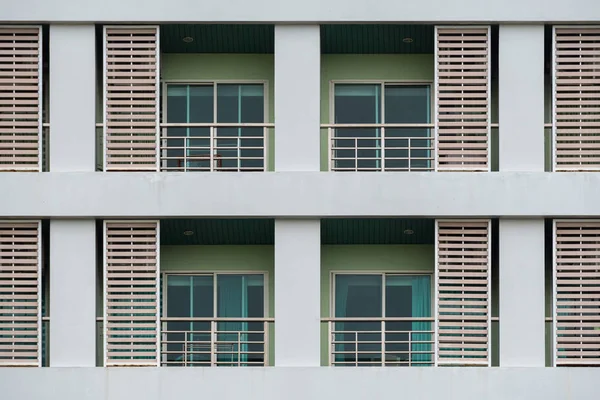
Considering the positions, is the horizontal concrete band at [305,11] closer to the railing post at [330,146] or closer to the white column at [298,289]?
the railing post at [330,146]

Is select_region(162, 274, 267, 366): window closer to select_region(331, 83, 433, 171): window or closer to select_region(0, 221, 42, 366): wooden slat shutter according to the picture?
select_region(0, 221, 42, 366): wooden slat shutter

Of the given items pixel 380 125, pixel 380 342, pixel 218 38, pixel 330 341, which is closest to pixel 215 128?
pixel 218 38

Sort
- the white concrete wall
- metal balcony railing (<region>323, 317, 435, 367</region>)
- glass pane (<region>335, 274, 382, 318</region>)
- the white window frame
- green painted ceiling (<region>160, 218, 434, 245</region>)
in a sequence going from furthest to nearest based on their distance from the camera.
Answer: the white window frame → glass pane (<region>335, 274, 382, 318</region>) → metal balcony railing (<region>323, 317, 435, 367</region>) → green painted ceiling (<region>160, 218, 434, 245</region>) → the white concrete wall

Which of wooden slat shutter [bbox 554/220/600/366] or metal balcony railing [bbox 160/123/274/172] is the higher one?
metal balcony railing [bbox 160/123/274/172]

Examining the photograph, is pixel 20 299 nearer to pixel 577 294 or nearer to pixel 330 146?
pixel 330 146

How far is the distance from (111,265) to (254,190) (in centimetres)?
242

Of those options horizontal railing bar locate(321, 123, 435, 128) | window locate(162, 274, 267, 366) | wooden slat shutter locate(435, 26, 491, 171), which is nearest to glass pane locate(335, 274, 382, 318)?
window locate(162, 274, 267, 366)

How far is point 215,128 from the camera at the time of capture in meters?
19.9

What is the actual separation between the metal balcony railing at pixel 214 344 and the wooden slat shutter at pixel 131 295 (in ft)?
1.78

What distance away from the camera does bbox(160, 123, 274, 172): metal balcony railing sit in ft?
64.0

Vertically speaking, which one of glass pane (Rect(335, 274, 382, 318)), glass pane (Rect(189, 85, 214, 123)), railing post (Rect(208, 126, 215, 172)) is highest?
glass pane (Rect(189, 85, 214, 123))

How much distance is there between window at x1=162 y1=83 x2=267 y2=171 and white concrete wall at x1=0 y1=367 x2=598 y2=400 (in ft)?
10.7

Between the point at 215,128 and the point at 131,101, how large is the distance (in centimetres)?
149

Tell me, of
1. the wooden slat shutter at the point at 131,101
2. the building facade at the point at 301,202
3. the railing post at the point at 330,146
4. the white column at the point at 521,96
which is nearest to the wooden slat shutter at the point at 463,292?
the building facade at the point at 301,202
